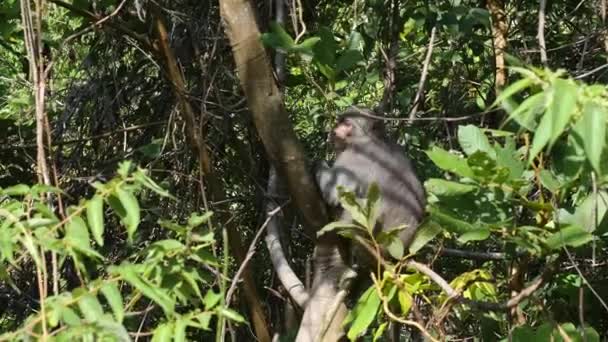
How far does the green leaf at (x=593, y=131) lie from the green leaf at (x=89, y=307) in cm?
113

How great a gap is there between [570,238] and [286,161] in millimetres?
985

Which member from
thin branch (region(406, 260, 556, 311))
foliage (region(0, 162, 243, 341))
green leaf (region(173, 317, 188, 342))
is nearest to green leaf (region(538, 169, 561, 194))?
thin branch (region(406, 260, 556, 311))

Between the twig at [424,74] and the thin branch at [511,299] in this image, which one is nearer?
the thin branch at [511,299]

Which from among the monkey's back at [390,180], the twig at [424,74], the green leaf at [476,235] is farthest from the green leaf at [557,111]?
the monkey's back at [390,180]

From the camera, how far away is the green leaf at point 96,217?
2.16 metres

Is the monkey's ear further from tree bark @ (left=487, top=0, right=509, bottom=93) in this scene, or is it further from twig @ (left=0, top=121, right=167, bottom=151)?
twig @ (left=0, top=121, right=167, bottom=151)

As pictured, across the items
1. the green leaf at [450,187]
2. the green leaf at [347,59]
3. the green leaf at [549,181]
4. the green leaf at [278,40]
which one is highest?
the green leaf at [278,40]

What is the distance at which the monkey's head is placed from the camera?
4746 millimetres

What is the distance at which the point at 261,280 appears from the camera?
4.56m

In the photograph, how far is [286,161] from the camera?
310 cm

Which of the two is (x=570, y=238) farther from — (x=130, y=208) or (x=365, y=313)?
(x=130, y=208)

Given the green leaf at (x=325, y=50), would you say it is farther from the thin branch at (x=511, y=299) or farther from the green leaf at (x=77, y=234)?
the green leaf at (x=77, y=234)

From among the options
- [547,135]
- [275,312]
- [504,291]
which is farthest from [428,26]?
[547,135]

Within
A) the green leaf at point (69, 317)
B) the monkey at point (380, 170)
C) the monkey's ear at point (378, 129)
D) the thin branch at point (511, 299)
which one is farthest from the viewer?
the monkey's ear at point (378, 129)
